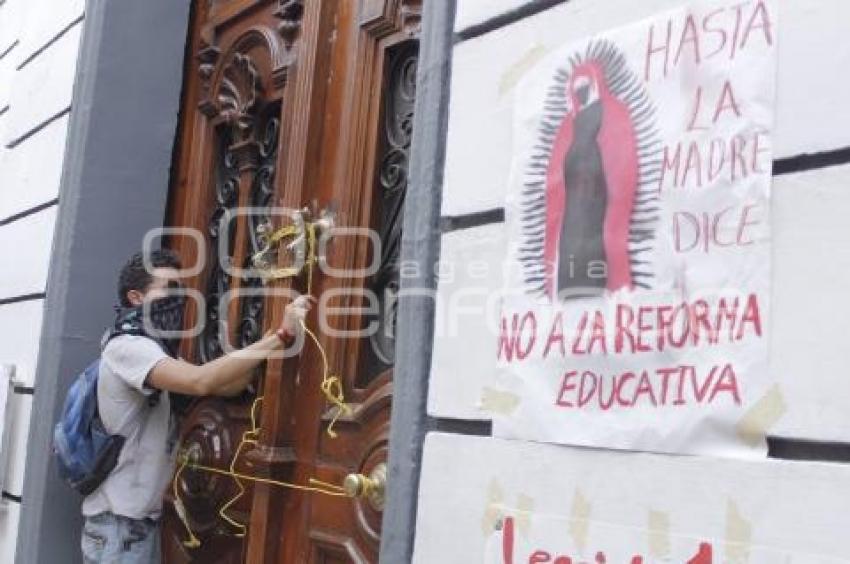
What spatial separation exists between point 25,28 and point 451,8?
320 centimetres

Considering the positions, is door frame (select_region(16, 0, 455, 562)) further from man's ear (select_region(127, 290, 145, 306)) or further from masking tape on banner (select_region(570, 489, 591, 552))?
masking tape on banner (select_region(570, 489, 591, 552))

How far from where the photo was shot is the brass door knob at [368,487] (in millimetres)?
2311

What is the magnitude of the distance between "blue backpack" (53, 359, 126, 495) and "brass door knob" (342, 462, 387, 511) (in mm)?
1034

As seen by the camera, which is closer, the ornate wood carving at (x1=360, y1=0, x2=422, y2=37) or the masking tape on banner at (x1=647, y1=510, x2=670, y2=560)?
the masking tape on banner at (x1=647, y1=510, x2=670, y2=560)

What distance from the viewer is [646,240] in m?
1.64

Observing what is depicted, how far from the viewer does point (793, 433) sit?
1.39m

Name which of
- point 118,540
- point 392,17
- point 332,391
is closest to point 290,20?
point 392,17

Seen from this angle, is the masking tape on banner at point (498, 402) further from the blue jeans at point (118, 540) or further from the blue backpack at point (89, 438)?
the blue jeans at point (118, 540)

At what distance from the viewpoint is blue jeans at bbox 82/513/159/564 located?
302 cm

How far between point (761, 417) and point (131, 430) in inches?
85.4

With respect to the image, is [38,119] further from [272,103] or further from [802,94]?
[802,94]

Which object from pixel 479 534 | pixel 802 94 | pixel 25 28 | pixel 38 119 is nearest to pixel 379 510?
pixel 479 534

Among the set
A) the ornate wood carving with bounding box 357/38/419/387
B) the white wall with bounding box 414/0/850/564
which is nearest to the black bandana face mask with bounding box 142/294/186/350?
the ornate wood carving with bounding box 357/38/419/387

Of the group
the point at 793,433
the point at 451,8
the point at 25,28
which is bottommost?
the point at 793,433
